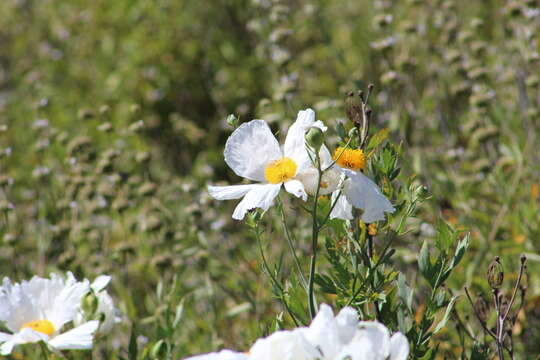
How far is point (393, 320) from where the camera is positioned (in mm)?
1283

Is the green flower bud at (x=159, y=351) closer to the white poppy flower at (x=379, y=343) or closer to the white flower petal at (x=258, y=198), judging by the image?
the white flower petal at (x=258, y=198)

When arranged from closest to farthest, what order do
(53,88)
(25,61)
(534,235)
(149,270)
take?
1. (534,235)
2. (149,270)
3. (53,88)
4. (25,61)

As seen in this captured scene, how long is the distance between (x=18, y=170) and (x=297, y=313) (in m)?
2.78

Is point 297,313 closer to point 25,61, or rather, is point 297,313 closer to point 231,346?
point 231,346

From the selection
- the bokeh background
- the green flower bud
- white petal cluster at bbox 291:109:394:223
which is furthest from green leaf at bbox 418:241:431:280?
the green flower bud

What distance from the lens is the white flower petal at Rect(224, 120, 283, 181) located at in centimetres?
116

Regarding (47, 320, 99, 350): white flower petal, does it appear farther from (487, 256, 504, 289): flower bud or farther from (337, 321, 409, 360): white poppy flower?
(487, 256, 504, 289): flower bud

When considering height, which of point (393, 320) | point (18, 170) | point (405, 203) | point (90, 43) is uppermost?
point (405, 203)

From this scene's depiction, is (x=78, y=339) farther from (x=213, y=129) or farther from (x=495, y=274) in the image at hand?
(x=213, y=129)

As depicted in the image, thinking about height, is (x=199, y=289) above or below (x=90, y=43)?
below

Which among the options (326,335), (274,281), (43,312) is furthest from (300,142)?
(43,312)

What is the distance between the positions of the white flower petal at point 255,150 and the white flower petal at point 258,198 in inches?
2.5

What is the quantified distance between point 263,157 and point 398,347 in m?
0.40

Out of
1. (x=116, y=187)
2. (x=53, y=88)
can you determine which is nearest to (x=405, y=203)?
(x=116, y=187)
